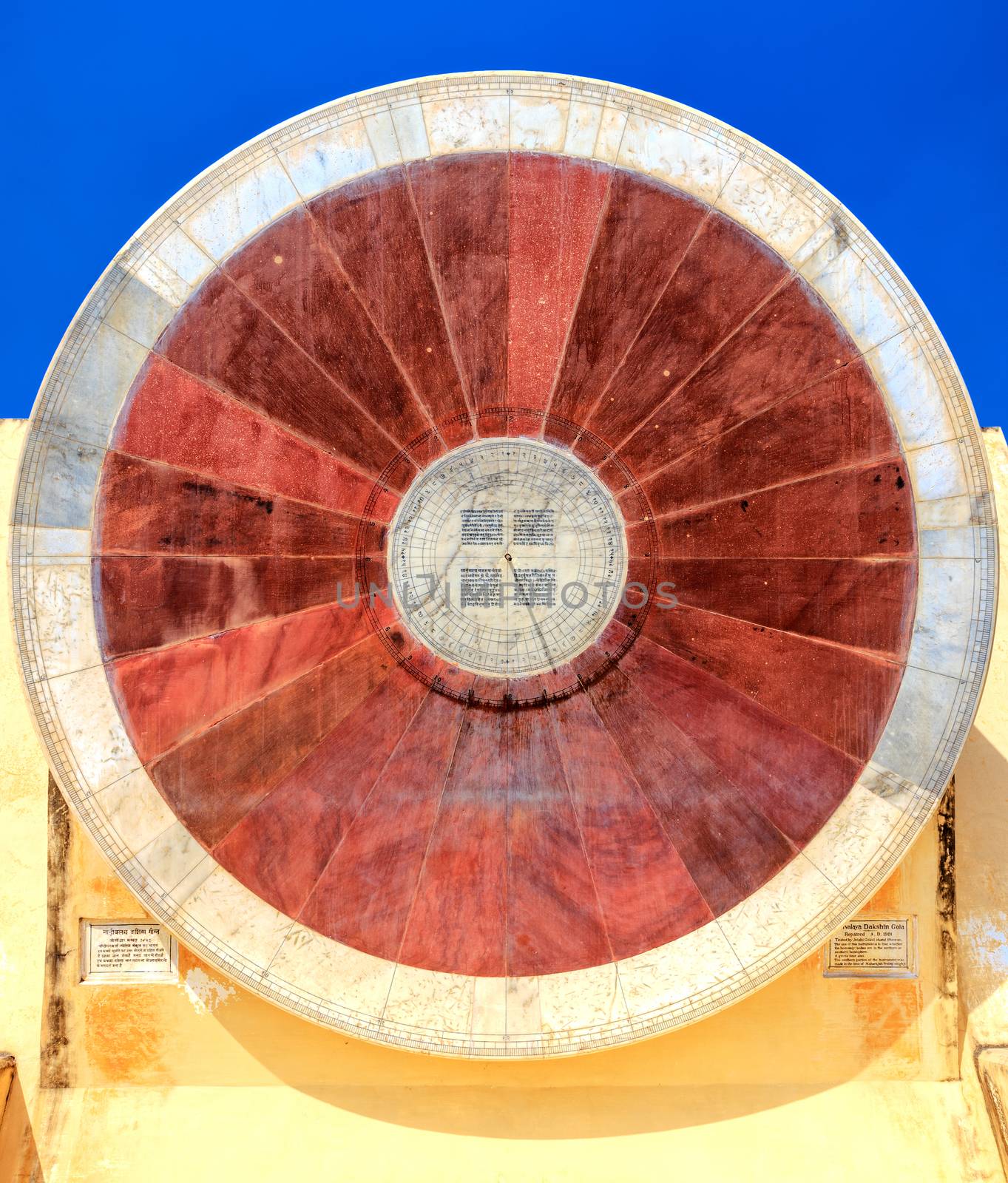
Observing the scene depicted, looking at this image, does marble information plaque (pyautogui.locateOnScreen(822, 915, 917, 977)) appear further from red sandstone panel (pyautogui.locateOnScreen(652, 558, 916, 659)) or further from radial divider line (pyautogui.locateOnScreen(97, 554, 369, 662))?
radial divider line (pyautogui.locateOnScreen(97, 554, 369, 662))

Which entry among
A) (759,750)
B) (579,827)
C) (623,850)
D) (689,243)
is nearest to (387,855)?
(579,827)

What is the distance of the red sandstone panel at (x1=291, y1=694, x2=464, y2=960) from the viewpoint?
6707mm

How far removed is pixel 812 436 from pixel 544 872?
13.6 ft

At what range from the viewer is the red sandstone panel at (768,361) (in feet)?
22.3

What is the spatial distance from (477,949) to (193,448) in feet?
15.2

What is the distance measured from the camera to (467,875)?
6.74 metres

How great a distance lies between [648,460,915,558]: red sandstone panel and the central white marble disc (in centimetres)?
103

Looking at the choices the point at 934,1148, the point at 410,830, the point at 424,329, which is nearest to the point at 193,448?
the point at 424,329

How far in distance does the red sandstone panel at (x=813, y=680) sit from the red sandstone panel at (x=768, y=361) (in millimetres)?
1707

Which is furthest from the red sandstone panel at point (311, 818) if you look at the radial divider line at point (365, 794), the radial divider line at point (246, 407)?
the radial divider line at point (246, 407)

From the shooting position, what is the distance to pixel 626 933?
22.0ft

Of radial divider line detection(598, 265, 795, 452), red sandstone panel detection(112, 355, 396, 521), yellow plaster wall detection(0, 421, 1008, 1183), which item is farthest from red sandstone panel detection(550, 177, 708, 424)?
yellow plaster wall detection(0, 421, 1008, 1183)

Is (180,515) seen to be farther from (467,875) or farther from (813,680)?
(813,680)

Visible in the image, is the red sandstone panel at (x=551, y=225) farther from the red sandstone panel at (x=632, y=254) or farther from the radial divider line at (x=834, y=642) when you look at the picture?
the radial divider line at (x=834, y=642)
